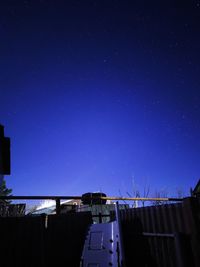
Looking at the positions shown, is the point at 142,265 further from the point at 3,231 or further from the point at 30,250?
the point at 3,231

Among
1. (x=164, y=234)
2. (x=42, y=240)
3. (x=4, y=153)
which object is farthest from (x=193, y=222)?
(x=4, y=153)

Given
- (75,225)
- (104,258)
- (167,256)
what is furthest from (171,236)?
(75,225)

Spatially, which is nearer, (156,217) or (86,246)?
(156,217)

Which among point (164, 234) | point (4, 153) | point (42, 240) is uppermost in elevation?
point (4, 153)

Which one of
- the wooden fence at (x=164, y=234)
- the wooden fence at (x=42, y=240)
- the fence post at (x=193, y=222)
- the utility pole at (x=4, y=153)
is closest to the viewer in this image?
the fence post at (x=193, y=222)

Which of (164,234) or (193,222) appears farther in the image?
(164,234)

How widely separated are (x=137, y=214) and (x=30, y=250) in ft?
11.0

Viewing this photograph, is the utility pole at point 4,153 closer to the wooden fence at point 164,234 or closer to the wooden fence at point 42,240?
the wooden fence at point 42,240

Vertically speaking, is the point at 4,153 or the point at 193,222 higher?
the point at 4,153

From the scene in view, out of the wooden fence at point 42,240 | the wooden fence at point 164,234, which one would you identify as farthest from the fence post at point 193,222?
the wooden fence at point 42,240

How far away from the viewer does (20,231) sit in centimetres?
667

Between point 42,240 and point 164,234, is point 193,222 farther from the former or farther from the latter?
point 42,240

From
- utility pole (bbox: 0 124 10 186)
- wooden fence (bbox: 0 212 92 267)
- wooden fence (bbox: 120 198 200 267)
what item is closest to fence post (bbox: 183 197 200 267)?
wooden fence (bbox: 120 198 200 267)

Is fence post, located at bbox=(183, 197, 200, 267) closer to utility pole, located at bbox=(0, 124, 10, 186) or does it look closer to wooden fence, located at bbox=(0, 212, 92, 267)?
wooden fence, located at bbox=(0, 212, 92, 267)
